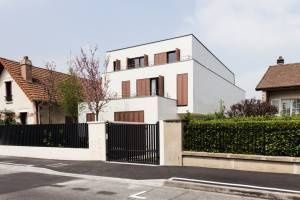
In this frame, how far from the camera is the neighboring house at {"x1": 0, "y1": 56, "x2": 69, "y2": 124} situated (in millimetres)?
28391

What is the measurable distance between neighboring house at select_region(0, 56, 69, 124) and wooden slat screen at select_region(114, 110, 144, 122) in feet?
23.7

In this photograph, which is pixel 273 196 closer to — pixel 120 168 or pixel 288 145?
pixel 288 145

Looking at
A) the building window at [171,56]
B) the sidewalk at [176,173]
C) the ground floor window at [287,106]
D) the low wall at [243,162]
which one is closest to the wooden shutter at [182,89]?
the building window at [171,56]

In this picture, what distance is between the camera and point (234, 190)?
1022cm

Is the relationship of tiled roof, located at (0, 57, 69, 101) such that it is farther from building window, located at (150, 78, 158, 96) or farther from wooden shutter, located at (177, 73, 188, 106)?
wooden shutter, located at (177, 73, 188, 106)

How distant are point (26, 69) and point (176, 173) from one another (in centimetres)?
2043

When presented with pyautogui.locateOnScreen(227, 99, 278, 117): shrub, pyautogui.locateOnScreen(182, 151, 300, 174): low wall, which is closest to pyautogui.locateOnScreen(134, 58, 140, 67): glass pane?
pyautogui.locateOnScreen(227, 99, 278, 117): shrub

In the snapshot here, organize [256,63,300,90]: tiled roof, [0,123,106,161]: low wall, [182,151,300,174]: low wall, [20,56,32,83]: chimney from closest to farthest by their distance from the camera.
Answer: [182,151,300,174]: low wall → [0,123,106,161]: low wall → [256,63,300,90]: tiled roof → [20,56,32,83]: chimney

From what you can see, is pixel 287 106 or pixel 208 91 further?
pixel 208 91

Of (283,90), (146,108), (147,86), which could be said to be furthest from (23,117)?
(283,90)

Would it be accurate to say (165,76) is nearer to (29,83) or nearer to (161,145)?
(29,83)

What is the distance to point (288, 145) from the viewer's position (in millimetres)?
12789

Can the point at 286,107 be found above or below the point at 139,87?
below

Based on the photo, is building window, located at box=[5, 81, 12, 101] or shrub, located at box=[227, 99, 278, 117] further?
building window, located at box=[5, 81, 12, 101]
